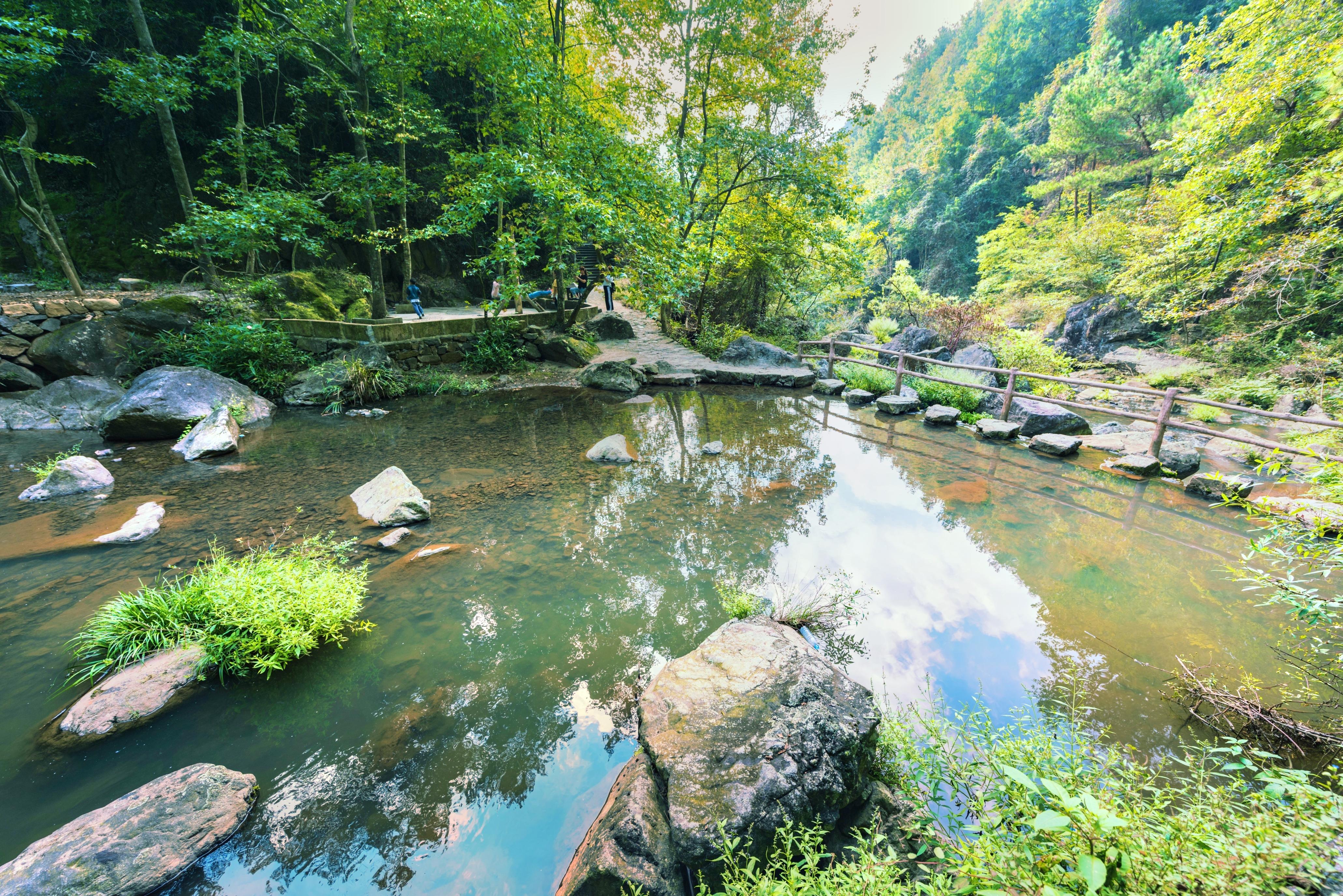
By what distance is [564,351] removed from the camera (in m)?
11.8

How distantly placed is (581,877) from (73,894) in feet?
6.11

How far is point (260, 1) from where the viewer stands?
28.9 ft

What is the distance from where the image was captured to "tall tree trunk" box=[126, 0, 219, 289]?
8.21 meters

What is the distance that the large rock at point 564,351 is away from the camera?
1175cm

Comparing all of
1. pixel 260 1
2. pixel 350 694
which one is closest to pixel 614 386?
pixel 350 694

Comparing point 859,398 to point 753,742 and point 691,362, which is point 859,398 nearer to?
point 691,362

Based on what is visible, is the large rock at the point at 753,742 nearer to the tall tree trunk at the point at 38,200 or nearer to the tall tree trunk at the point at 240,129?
the tall tree trunk at the point at 240,129

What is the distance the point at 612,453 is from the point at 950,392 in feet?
23.8

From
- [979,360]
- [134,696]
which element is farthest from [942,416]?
[134,696]

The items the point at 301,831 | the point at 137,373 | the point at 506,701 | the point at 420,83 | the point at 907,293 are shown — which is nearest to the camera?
the point at 301,831

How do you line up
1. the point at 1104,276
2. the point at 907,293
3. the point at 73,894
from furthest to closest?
1. the point at 907,293
2. the point at 1104,276
3. the point at 73,894

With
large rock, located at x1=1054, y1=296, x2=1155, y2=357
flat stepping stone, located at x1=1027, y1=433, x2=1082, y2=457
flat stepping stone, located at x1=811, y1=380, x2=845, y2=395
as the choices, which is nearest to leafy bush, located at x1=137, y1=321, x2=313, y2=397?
flat stepping stone, located at x1=811, y1=380, x2=845, y2=395

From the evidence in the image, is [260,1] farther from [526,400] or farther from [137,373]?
[526,400]

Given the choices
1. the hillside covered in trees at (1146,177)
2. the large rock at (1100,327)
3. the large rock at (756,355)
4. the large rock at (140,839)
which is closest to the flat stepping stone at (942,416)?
the large rock at (756,355)
